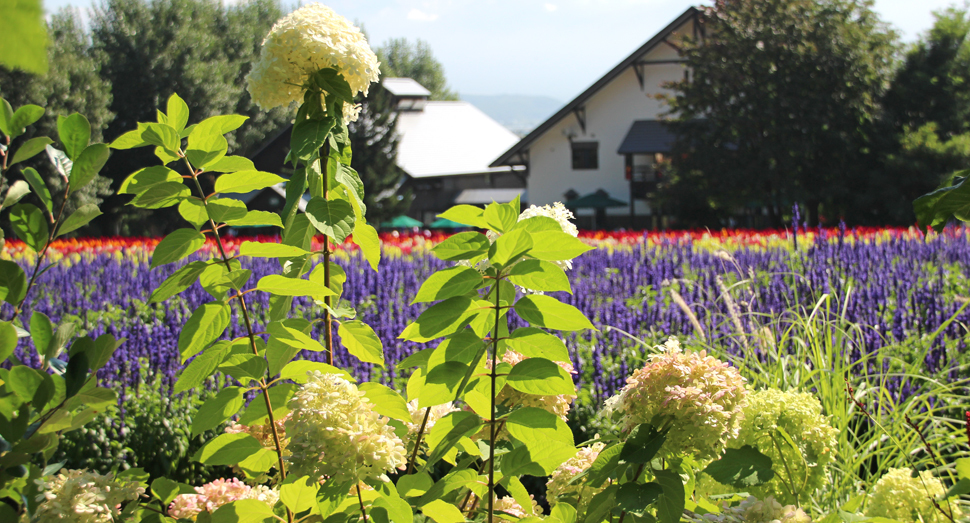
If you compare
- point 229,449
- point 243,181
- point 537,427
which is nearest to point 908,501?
point 537,427

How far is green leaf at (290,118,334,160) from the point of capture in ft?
3.56

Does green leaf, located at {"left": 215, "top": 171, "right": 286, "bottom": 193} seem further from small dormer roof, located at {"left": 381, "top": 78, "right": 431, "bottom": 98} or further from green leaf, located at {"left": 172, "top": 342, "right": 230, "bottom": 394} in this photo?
small dormer roof, located at {"left": 381, "top": 78, "right": 431, "bottom": 98}

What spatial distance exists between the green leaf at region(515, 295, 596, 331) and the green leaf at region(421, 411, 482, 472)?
0.22 m

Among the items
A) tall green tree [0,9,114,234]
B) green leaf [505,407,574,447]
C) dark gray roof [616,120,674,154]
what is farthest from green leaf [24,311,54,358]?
dark gray roof [616,120,674,154]

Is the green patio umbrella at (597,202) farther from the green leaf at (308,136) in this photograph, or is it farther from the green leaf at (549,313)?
the green leaf at (549,313)

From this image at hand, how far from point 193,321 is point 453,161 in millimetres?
37221

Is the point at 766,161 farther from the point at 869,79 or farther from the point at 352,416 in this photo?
the point at 352,416

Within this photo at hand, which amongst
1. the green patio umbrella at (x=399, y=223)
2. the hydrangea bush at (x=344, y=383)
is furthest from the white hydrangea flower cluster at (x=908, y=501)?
the green patio umbrella at (x=399, y=223)

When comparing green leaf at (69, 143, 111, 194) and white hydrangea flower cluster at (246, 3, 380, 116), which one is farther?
white hydrangea flower cluster at (246, 3, 380, 116)

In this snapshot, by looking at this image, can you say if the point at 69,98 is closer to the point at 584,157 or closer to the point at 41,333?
the point at 584,157

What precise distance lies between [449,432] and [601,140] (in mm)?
28660

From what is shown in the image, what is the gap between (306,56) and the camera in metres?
1.22

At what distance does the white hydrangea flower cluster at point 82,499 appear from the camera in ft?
3.37

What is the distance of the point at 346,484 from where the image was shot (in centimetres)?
96
